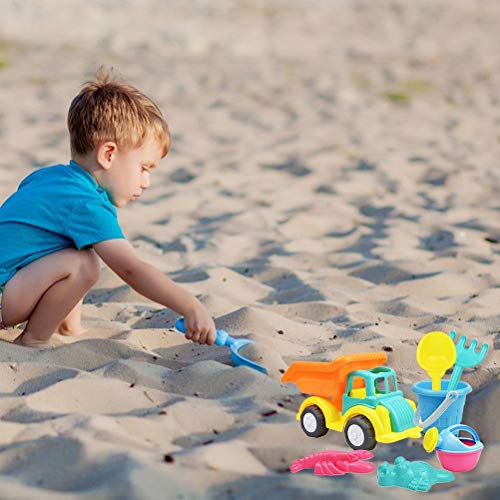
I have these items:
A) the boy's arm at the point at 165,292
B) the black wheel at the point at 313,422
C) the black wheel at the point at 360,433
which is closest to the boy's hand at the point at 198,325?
the boy's arm at the point at 165,292

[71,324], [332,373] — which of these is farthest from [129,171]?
[332,373]

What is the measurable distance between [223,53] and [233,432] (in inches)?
319

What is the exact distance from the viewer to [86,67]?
8.32 meters

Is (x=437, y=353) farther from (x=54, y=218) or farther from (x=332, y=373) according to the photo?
(x=54, y=218)

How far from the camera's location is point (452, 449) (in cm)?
192

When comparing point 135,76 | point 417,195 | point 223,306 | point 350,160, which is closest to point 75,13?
point 135,76

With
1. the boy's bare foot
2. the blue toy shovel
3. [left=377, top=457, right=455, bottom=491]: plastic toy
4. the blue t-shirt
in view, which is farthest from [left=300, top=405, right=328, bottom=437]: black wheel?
the boy's bare foot

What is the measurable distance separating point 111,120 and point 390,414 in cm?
125

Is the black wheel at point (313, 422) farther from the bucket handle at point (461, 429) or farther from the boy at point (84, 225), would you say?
the boy at point (84, 225)

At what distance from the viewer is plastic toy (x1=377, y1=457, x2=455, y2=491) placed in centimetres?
183

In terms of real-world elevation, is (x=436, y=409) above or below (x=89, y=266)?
below

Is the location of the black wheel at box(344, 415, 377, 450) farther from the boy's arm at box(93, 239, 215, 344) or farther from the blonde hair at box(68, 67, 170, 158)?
the blonde hair at box(68, 67, 170, 158)

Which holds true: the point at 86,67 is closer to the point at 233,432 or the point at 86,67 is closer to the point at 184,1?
the point at 184,1

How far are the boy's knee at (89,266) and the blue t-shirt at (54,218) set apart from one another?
0.04 metres
